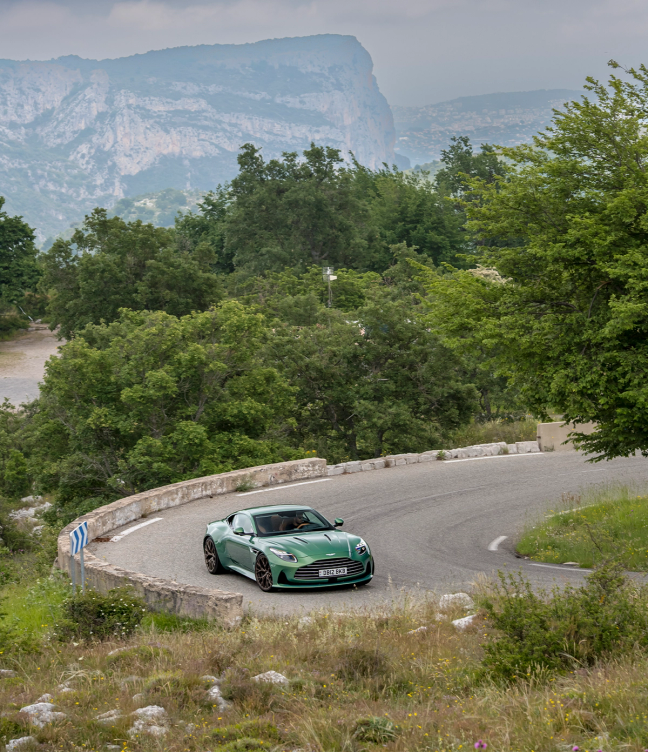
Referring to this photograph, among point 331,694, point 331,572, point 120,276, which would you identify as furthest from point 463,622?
point 120,276

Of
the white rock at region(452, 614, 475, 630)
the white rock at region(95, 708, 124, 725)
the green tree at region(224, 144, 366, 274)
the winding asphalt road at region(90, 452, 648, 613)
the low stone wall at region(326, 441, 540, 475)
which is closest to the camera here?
the white rock at region(95, 708, 124, 725)

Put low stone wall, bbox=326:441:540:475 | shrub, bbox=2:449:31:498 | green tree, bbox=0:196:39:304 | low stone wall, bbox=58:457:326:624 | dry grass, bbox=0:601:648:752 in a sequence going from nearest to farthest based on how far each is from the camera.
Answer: dry grass, bbox=0:601:648:752
low stone wall, bbox=58:457:326:624
low stone wall, bbox=326:441:540:475
shrub, bbox=2:449:31:498
green tree, bbox=0:196:39:304

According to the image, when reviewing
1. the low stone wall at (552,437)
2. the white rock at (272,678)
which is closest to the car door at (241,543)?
the white rock at (272,678)

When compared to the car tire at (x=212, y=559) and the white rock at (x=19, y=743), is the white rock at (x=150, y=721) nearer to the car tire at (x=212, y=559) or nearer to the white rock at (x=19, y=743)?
the white rock at (x=19, y=743)

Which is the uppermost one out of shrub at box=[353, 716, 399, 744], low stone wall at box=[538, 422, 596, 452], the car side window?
shrub at box=[353, 716, 399, 744]

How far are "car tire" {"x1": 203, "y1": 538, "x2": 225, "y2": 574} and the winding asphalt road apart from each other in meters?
0.15

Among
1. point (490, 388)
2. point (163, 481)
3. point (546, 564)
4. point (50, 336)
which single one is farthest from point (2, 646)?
point (50, 336)

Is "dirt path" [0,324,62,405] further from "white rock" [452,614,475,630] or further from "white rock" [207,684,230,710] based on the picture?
"white rock" [207,684,230,710]

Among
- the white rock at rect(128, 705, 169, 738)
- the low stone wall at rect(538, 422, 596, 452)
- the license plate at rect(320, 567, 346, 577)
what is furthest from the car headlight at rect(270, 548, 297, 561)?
the low stone wall at rect(538, 422, 596, 452)

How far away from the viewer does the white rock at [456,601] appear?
34.6ft

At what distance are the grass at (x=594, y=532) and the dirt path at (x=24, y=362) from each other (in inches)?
1737

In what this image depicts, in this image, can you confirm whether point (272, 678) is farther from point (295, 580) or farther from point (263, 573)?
point (263, 573)

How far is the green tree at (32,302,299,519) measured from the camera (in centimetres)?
2667

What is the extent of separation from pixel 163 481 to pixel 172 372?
12.8 feet
